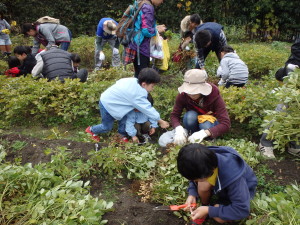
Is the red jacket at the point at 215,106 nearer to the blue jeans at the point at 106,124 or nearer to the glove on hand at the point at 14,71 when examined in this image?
the blue jeans at the point at 106,124

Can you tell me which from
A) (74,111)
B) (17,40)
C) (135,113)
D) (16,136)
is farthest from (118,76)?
(17,40)

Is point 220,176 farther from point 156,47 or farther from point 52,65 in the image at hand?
point 52,65

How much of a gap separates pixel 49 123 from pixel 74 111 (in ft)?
1.71

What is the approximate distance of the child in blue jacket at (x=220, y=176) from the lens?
70.1 inches

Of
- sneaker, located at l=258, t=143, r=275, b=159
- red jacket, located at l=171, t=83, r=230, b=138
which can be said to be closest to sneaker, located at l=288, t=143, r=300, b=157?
sneaker, located at l=258, t=143, r=275, b=159

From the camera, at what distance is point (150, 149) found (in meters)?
3.12

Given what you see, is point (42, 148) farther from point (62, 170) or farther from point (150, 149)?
point (150, 149)

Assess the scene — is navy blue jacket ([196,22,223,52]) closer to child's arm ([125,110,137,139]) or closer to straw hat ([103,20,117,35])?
straw hat ([103,20,117,35])

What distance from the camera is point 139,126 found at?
3721 millimetres

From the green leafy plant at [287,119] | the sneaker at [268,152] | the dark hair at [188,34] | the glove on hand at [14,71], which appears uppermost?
the dark hair at [188,34]

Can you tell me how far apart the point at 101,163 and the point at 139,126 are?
3.52 feet

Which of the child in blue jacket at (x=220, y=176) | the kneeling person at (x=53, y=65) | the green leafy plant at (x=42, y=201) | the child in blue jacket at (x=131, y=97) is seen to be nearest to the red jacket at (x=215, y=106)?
the child in blue jacket at (x=131, y=97)

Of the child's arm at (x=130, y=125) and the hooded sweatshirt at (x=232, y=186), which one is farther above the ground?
the hooded sweatshirt at (x=232, y=186)

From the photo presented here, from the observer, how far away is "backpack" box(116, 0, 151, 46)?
13.8 feet
